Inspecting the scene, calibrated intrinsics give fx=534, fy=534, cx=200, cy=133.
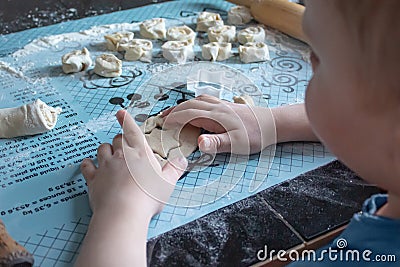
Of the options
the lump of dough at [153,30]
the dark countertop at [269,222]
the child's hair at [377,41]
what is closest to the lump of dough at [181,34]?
the lump of dough at [153,30]

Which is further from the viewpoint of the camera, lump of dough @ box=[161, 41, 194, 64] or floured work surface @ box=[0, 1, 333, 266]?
lump of dough @ box=[161, 41, 194, 64]

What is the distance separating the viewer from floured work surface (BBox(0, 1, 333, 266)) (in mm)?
671

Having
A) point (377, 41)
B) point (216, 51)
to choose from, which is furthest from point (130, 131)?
point (377, 41)

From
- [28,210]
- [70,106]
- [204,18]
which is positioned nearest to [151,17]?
[204,18]

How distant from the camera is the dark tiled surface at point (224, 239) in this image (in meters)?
0.61

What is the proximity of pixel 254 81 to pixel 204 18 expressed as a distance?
0.83 ft

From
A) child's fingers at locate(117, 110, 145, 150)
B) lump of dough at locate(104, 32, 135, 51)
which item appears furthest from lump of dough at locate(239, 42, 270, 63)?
child's fingers at locate(117, 110, 145, 150)

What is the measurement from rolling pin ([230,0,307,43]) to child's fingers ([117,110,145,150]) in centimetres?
49

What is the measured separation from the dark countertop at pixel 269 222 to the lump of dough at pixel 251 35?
41cm

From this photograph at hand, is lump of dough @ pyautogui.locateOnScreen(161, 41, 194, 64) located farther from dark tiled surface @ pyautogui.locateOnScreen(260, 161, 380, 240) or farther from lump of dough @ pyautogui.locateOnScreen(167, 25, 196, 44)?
dark tiled surface @ pyautogui.locateOnScreen(260, 161, 380, 240)

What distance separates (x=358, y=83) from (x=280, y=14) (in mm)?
780

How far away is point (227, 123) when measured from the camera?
80cm

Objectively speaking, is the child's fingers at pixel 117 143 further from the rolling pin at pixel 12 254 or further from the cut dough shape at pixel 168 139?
the rolling pin at pixel 12 254

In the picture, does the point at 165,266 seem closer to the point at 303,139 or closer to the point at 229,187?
the point at 229,187
